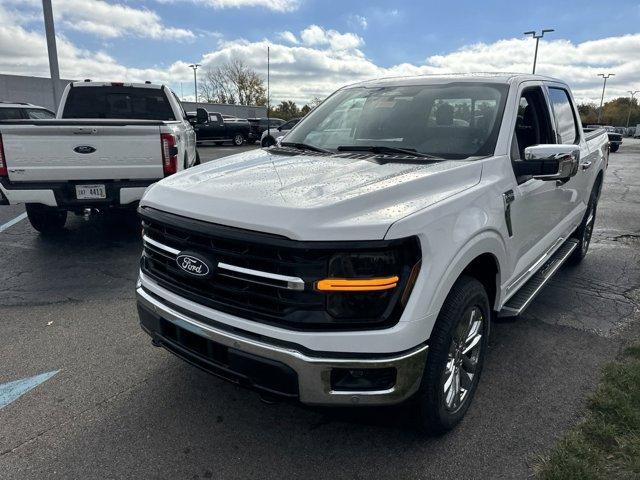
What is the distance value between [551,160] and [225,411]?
2.40m

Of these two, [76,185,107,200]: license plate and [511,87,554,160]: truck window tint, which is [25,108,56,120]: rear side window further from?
[511,87,554,160]: truck window tint

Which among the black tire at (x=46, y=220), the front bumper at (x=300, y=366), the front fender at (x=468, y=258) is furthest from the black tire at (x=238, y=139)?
the front bumper at (x=300, y=366)

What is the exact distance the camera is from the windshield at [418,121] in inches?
123

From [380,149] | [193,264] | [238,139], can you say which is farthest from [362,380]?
[238,139]

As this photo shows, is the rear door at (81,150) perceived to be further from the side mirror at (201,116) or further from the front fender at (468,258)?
the front fender at (468,258)

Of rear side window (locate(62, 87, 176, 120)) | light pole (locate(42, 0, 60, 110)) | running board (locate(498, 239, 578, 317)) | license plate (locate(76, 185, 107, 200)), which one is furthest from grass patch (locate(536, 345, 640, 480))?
light pole (locate(42, 0, 60, 110))

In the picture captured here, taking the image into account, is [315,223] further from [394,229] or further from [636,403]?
[636,403]

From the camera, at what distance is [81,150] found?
17.6 feet

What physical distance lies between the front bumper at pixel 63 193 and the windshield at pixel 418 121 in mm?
2508

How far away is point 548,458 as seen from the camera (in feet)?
7.98

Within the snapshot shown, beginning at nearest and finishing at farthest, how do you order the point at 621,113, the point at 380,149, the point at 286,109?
the point at 380,149
the point at 286,109
the point at 621,113

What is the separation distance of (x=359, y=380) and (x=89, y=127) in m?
4.56

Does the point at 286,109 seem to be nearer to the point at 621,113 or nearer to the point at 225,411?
the point at 225,411

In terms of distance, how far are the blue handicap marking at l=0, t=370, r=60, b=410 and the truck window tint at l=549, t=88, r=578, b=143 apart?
422 centimetres
